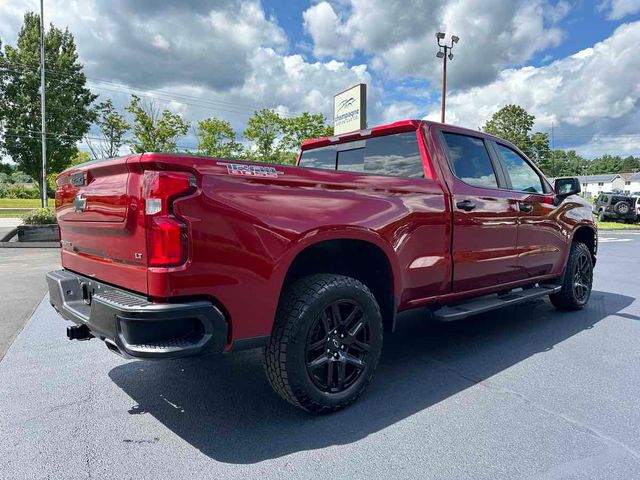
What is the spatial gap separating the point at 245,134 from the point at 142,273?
27.3 meters

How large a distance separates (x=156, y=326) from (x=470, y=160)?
9.79ft

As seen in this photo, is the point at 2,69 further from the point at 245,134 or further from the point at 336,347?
the point at 336,347

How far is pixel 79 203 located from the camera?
2812 millimetres

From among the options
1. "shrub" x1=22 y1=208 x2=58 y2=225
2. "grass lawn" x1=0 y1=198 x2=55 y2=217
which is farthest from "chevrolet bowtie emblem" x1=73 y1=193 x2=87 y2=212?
"grass lawn" x1=0 y1=198 x2=55 y2=217

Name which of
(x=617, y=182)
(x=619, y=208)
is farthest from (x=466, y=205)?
(x=617, y=182)

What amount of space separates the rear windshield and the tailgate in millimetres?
2118

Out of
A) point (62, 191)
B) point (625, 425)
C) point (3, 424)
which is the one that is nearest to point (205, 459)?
point (3, 424)

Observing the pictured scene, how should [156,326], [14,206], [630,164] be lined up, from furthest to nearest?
[630,164]
[14,206]
[156,326]

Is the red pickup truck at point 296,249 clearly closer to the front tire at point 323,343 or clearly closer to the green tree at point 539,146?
the front tire at point 323,343

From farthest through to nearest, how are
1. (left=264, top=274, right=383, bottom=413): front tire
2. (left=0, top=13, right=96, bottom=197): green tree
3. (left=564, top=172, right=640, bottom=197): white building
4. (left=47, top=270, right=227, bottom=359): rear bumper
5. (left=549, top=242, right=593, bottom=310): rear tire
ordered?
1. (left=564, top=172, right=640, bottom=197): white building
2. (left=0, top=13, right=96, bottom=197): green tree
3. (left=549, top=242, right=593, bottom=310): rear tire
4. (left=264, top=274, right=383, bottom=413): front tire
5. (left=47, top=270, right=227, bottom=359): rear bumper

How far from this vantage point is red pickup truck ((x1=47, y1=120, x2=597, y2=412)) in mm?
2164

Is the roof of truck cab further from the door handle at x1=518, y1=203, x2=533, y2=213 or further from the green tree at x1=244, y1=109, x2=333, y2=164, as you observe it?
the green tree at x1=244, y1=109, x2=333, y2=164

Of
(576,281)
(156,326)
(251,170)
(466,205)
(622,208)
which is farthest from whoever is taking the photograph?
(622,208)

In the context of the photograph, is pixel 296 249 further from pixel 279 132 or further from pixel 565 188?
pixel 279 132
